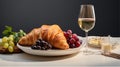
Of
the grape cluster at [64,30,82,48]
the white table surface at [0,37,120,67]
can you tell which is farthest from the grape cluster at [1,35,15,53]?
the grape cluster at [64,30,82,48]

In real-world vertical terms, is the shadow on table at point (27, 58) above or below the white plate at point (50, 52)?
below

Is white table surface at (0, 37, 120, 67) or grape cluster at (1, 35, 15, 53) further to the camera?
grape cluster at (1, 35, 15, 53)

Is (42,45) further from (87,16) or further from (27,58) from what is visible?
(87,16)

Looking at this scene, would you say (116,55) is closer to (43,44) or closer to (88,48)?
(88,48)

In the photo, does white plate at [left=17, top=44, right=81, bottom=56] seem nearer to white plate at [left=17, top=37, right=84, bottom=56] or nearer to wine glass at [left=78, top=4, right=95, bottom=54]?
white plate at [left=17, top=37, right=84, bottom=56]

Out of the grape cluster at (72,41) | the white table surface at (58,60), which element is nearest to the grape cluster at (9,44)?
the white table surface at (58,60)

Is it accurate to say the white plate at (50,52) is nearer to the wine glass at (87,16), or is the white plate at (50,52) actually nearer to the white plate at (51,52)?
the white plate at (51,52)
